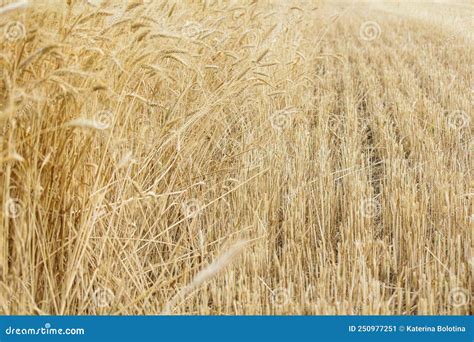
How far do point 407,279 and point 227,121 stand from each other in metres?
1.68

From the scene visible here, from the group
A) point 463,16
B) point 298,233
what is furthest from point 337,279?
point 463,16

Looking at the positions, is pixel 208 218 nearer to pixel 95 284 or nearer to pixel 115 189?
pixel 115 189

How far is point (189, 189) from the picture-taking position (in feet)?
9.41

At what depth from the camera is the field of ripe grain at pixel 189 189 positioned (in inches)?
77.8

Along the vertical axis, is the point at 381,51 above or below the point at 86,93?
above

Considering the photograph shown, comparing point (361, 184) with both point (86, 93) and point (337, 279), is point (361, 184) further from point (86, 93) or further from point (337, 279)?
point (86, 93)

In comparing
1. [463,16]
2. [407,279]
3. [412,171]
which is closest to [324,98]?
[412,171]

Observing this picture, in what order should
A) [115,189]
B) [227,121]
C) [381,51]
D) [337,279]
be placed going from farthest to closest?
[381,51], [227,121], [115,189], [337,279]

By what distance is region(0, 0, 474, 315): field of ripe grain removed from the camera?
1.98m

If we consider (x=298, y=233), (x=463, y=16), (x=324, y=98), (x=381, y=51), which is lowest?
(x=298, y=233)

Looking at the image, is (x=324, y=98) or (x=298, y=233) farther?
(x=324, y=98)

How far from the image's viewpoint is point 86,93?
6.58ft

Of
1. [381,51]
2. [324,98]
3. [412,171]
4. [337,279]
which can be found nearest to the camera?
[337,279]

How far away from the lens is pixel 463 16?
1148 cm
